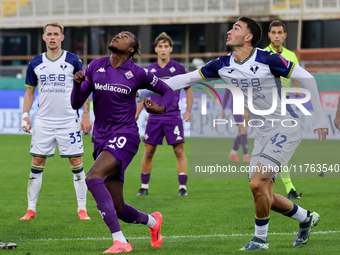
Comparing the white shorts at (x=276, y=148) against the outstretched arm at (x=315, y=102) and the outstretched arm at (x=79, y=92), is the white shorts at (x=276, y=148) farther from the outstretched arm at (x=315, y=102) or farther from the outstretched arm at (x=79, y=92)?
the outstretched arm at (x=79, y=92)

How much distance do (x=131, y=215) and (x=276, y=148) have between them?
4.91 feet

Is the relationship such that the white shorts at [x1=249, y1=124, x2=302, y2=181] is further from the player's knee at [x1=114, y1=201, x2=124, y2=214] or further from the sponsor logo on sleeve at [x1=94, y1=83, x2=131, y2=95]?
the sponsor logo on sleeve at [x1=94, y1=83, x2=131, y2=95]

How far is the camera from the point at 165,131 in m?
11.1

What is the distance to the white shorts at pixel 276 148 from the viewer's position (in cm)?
658

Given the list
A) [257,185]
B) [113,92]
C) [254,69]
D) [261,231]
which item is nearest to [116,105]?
[113,92]

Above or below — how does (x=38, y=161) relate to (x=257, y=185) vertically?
below

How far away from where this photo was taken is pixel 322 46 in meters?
40.4

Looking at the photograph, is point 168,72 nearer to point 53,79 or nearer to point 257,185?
point 53,79

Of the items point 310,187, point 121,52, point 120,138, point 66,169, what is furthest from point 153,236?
point 66,169

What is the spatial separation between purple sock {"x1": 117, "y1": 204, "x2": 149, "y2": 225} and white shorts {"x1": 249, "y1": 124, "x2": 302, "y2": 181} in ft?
3.70

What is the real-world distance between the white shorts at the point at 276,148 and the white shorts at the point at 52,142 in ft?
9.11

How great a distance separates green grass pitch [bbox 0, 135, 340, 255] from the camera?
6.95 meters

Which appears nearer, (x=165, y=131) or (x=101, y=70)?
(x=101, y=70)

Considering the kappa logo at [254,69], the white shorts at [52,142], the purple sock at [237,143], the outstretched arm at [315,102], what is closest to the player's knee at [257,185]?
the outstretched arm at [315,102]
